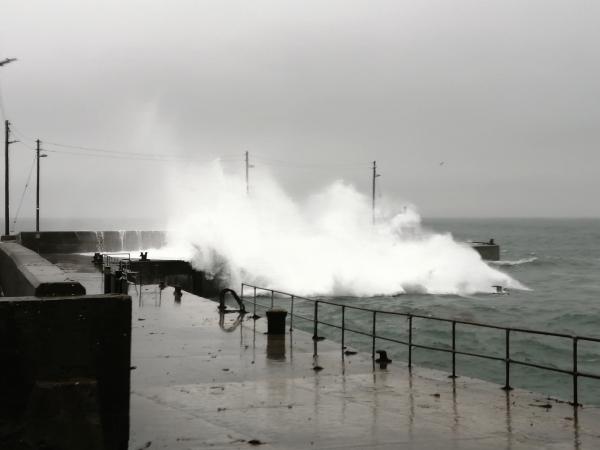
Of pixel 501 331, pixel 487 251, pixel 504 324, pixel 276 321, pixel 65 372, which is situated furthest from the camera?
pixel 487 251

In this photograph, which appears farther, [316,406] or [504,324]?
[504,324]

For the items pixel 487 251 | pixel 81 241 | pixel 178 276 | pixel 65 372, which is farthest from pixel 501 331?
pixel 487 251

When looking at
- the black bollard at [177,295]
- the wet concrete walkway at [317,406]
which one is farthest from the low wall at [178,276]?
the wet concrete walkway at [317,406]

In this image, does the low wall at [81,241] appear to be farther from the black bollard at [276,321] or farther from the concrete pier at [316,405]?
the concrete pier at [316,405]

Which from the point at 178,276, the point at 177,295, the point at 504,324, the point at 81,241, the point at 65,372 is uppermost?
the point at 81,241

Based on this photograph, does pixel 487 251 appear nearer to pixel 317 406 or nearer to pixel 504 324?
pixel 504 324

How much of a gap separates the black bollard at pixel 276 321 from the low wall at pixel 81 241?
2949cm

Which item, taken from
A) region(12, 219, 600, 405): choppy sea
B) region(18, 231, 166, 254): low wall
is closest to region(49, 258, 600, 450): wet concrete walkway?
region(12, 219, 600, 405): choppy sea

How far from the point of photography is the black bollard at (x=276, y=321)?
1360 centimetres

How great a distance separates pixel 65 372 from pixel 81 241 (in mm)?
41314

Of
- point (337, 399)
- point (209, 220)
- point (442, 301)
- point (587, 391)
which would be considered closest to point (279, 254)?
point (209, 220)

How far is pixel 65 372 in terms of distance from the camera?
5.53 metres

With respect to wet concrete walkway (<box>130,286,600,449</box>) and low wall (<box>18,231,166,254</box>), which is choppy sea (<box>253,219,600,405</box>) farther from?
low wall (<box>18,231,166,254</box>)

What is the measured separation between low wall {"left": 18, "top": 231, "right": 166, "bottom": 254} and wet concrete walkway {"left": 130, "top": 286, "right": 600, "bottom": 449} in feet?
104
